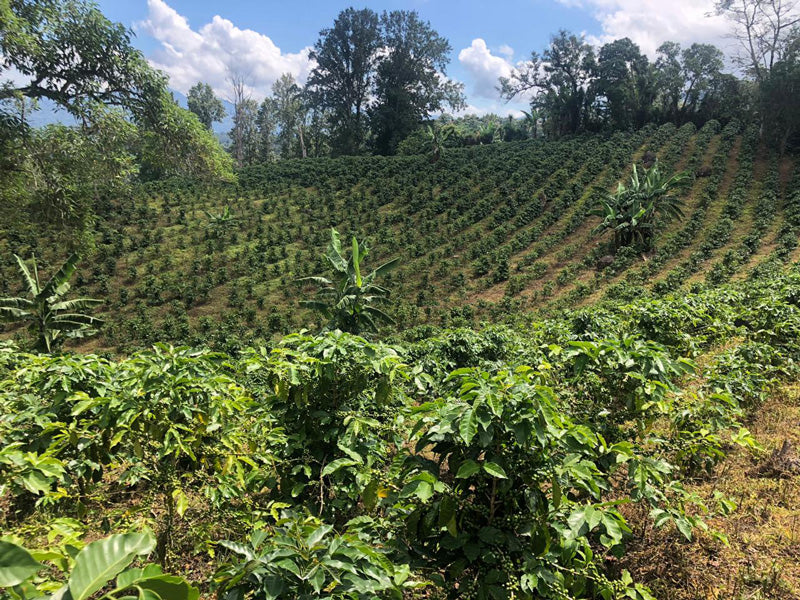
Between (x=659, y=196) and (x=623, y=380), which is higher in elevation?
(x=659, y=196)

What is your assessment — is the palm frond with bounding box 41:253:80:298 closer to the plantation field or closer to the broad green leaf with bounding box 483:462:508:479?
the plantation field

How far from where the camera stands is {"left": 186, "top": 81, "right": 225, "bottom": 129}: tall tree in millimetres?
46362

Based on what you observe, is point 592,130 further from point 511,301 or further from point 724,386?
point 724,386

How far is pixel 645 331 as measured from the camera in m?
5.13

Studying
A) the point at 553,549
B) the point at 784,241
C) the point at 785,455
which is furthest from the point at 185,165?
the point at 784,241

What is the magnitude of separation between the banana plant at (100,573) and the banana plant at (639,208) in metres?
18.6

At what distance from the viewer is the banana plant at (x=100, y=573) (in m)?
0.93

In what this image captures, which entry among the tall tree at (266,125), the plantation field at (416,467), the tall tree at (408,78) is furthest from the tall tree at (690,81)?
the tall tree at (266,125)

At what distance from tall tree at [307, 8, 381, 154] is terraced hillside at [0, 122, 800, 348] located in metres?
11.2

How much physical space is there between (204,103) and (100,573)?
55.0 meters

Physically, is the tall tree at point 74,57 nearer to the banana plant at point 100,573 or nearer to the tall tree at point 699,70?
the banana plant at point 100,573

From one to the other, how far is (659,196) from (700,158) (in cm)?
1059

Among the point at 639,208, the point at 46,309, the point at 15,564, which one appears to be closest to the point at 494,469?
the point at 15,564

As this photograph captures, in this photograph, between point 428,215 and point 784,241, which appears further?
point 428,215
